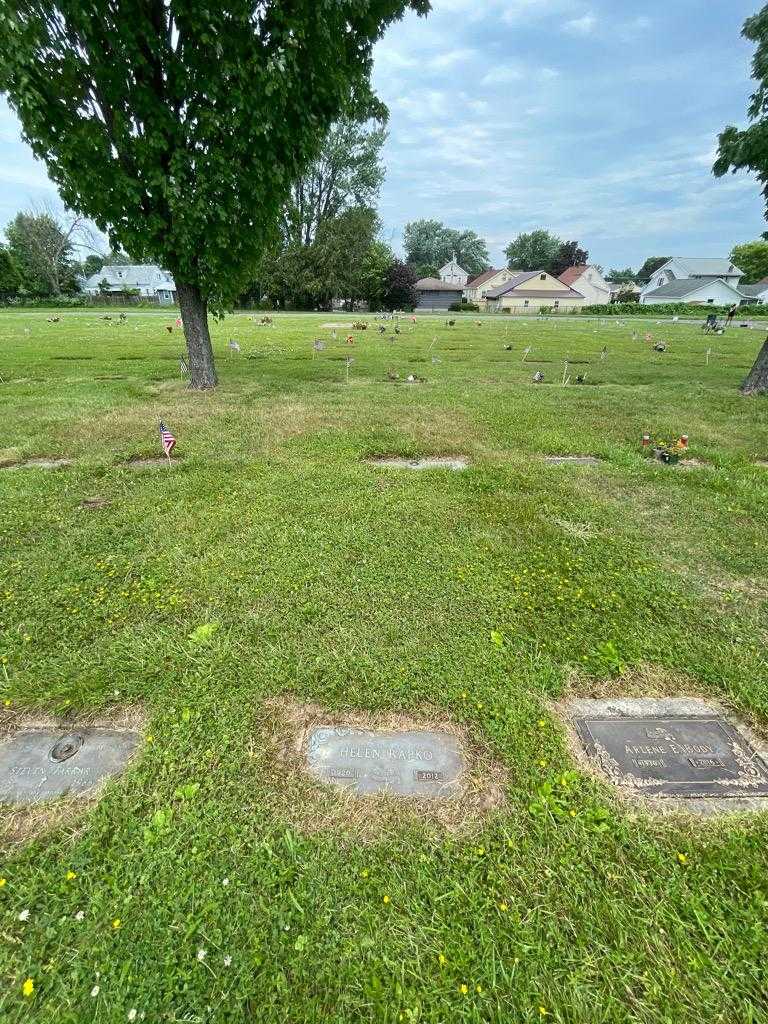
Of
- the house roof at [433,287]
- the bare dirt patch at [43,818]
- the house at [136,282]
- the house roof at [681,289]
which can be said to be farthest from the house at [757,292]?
the bare dirt patch at [43,818]

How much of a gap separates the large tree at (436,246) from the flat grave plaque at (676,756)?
95266mm

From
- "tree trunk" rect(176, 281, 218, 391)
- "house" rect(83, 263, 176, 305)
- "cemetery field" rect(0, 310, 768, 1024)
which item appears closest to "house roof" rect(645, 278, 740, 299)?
"house" rect(83, 263, 176, 305)

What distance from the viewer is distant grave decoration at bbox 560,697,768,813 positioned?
1.97 metres

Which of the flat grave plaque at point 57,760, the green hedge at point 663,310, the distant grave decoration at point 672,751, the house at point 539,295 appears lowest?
the distant grave decoration at point 672,751

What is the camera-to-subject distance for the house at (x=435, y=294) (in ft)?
217

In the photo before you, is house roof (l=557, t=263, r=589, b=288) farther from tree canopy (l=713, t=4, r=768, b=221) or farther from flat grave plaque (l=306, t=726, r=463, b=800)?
flat grave plaque (l=306, t=726, r=463, b=800)

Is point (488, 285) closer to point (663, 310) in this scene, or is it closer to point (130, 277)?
point (663, 310)

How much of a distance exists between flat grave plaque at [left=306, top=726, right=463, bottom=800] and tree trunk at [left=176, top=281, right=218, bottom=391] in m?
8.78

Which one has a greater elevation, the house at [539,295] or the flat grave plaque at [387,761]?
the house at [539,295]

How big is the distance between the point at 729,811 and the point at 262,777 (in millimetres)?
1973

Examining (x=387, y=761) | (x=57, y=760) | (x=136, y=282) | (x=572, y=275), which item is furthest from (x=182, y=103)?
(x=136, y=282)

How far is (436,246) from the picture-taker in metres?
88.2

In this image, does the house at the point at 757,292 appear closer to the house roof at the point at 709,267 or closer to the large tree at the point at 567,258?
the house roof at the point at 709,267

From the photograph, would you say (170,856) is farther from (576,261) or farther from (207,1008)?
(576,261)
